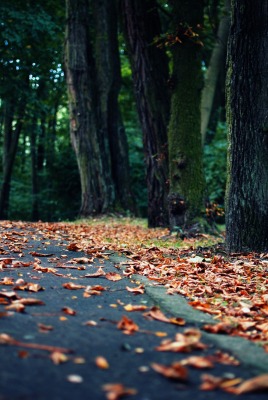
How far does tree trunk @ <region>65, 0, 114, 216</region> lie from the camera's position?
13961 millimetres

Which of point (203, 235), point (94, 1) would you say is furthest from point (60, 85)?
point (203, 235)

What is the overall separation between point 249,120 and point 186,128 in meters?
3.17

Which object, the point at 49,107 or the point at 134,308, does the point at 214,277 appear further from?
the point at 49,107

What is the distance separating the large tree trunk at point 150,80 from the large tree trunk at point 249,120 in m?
4.11

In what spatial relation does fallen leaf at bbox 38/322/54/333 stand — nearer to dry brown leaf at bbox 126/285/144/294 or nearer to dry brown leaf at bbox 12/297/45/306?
dry brown leaf at bbox 12/297/45/306

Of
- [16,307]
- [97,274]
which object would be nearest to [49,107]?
[97,274]

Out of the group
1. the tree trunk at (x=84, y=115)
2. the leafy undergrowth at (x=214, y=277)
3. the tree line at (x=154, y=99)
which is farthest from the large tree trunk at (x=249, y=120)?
the tree trunk at (x=84, y=115)

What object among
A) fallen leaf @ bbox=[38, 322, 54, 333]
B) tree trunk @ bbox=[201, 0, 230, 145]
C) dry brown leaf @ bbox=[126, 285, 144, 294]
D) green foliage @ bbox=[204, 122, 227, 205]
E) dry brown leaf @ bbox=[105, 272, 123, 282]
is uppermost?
tree trunk @ bbox=[201, 0, 230, 145]

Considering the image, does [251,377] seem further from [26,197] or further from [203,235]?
[26,197]

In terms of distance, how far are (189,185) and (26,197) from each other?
16.6 m

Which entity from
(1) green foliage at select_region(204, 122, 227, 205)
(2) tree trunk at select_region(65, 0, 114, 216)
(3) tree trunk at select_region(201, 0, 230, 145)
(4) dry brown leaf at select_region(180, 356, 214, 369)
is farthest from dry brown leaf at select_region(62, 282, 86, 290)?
(1) green foliage at select_region(204, 122, 227, 205)

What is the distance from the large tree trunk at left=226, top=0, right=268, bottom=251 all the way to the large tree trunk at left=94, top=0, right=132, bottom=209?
29.3 ft

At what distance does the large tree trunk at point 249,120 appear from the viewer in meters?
6.23

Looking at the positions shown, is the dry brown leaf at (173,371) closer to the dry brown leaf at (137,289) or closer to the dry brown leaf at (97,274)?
the dry brown leaf at (137,289)
